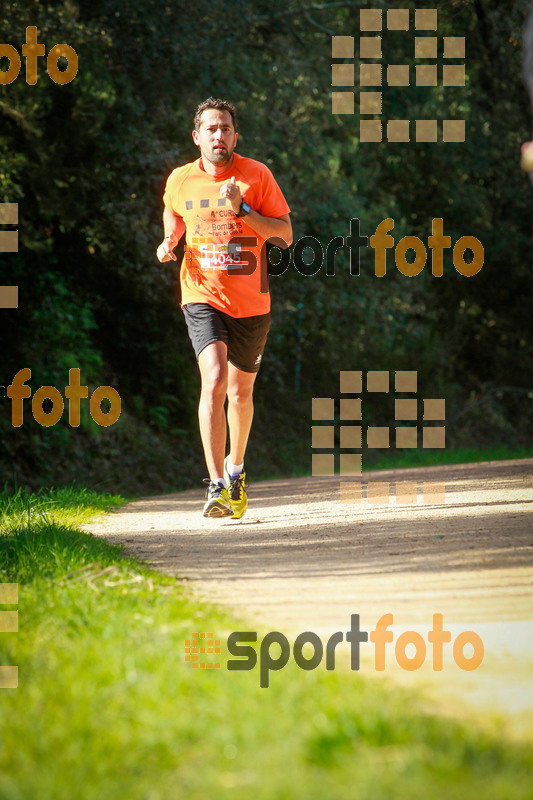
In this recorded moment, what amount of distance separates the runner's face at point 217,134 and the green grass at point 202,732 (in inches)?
137

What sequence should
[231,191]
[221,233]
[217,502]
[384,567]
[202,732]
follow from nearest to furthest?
[202,732] < [384,567] < [231,191] < [221,233] < [217,502]

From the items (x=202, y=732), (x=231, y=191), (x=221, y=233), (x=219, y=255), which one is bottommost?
(x=202, y=732)

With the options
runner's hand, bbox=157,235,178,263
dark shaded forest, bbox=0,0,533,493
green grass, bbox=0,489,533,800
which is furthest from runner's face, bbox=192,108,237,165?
dark shaded forest, bbox=0,0,533,493

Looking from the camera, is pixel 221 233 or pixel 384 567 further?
pixel 221 233

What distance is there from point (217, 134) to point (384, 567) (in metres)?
3.03

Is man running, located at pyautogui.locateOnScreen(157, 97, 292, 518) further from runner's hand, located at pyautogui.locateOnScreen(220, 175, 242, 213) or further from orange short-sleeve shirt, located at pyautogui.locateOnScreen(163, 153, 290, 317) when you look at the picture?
runner's hand, located at pyautogui.locateOnScreen(220, 175, 242, 213)

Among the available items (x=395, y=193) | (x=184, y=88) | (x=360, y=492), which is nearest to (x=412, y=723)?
(x=360, y=492)

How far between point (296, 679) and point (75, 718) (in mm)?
591

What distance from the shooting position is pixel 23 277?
492 inches

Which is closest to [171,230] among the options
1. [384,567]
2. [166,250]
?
[166,250]

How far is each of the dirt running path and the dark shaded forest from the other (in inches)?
175

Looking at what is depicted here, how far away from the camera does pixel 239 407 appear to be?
629 cm

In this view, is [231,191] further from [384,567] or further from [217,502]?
[384,567]

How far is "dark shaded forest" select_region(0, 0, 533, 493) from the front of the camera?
1205cm
